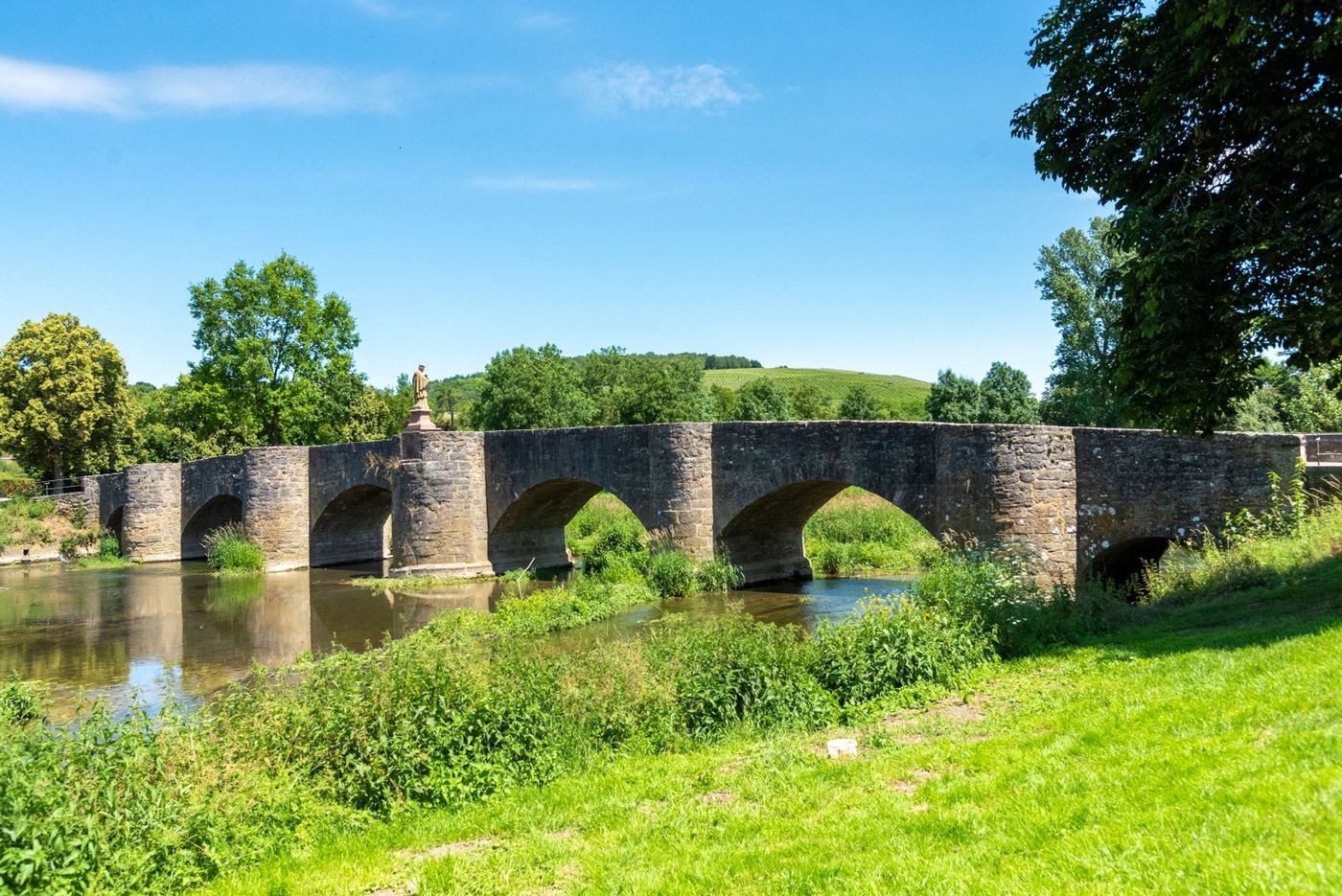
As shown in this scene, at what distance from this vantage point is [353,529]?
103ft

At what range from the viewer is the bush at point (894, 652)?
9.14 meters

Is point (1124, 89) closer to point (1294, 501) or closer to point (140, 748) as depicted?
→ point (1294, 501)

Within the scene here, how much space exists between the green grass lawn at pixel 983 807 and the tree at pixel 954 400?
32057mm

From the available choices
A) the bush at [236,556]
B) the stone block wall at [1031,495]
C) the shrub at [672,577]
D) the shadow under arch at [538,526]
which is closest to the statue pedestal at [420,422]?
the shadow under arch at [538,526]

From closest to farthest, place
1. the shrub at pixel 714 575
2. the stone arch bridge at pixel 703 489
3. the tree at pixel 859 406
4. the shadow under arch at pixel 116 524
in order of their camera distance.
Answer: the stone arch bridge at pixel 703 489
the shrub at pixel 714 575
the shadow under arch at pixel 116 524
the tree at pixel 859 406

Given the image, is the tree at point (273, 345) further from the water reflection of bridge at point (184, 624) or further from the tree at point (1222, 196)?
the tree at point (1222, 196)

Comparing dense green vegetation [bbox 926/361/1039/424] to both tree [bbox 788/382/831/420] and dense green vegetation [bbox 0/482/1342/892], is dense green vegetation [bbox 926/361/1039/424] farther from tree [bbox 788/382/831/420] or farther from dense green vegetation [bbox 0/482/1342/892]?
dense green vegetation [bbox 0/482/1342/892]

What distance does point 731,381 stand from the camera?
296ft

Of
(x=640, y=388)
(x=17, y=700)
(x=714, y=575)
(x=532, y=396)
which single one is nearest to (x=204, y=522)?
(x=532, y=396)

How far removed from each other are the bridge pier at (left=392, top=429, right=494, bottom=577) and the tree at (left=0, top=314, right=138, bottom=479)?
2446cm

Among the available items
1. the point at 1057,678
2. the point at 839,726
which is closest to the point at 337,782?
the point at 839,726

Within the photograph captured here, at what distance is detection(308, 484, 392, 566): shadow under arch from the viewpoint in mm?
29484

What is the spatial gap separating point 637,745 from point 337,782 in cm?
244

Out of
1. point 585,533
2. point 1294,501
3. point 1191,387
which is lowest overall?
point 585,533
